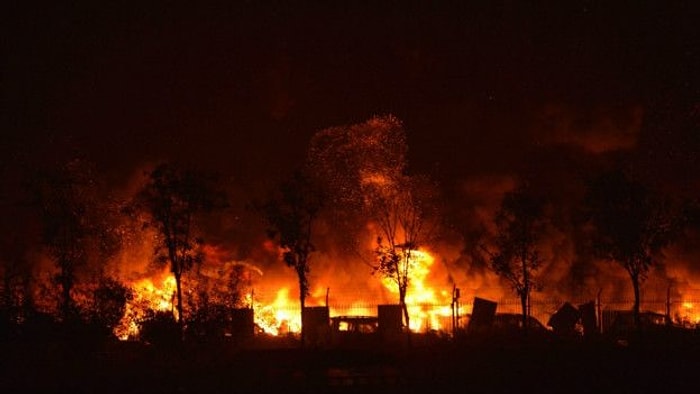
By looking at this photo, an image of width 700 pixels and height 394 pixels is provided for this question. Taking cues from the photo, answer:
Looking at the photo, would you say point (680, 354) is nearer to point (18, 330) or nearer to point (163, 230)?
point (163, 230)

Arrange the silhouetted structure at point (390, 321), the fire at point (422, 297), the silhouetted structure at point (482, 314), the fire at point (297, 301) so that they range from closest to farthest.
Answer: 1. the silhouetted structure at point (390, 321)
2. the silhouetted structure at point (482, 314)
3. the fire at point (297, 301)
4. the fire at point (422, 297)

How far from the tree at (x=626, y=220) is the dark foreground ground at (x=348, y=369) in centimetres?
553

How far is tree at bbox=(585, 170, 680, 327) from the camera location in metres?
34.6

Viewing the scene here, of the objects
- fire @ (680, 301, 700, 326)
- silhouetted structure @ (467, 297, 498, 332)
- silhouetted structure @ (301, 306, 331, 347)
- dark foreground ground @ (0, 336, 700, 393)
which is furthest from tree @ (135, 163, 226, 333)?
fire @ (680, 301, 700, 326)

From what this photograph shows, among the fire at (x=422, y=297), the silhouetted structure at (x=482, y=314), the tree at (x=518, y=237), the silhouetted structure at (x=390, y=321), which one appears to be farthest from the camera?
the fire at (x=422, y=297)

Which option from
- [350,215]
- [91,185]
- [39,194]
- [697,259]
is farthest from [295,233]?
[697,259]

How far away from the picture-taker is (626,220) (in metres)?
34.6

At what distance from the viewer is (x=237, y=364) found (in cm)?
2333

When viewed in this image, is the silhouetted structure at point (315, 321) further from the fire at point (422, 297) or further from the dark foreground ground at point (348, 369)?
the fire at point (422, 297)

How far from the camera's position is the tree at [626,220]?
3462cm

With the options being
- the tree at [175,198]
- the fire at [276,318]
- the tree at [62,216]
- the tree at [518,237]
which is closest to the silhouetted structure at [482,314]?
the tree at [518,237]

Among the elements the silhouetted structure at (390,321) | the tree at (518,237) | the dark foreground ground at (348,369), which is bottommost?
the dark foreground ground at (348,369)

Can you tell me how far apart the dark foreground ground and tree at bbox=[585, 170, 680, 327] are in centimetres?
553

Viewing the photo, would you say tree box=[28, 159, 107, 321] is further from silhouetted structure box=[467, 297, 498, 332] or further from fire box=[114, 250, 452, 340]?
silhouetted structure box=[467, 297, 498, 332]
